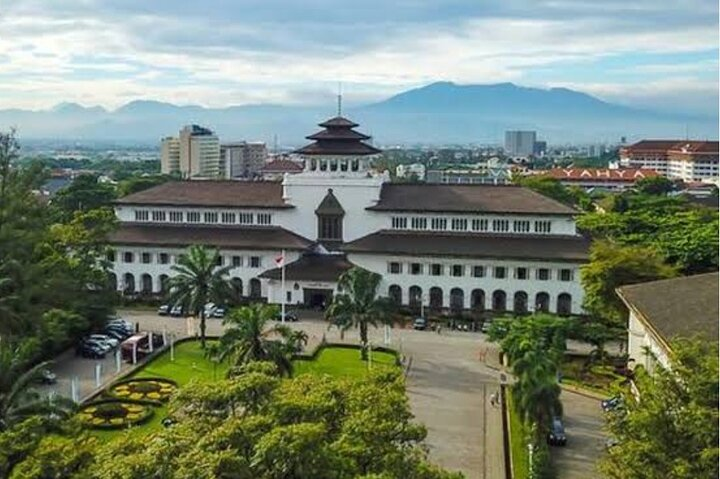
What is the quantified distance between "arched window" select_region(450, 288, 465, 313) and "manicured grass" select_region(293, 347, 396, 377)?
9324 millimetres

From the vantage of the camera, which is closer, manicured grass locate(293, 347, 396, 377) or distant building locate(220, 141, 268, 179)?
manicured grass locate(293, 347, 396, 377)

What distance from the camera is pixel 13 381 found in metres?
21.5

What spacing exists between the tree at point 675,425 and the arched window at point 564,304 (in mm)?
28948

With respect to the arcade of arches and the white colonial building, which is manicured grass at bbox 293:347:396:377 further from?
the white colonial building

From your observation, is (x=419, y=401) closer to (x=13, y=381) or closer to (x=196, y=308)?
(x=196, y=308)

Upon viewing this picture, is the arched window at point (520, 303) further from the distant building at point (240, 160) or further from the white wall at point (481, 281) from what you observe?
the distant building at point (240, 160)

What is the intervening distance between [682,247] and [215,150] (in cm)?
14163

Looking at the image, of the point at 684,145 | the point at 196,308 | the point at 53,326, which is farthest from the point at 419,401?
the point at 684,145

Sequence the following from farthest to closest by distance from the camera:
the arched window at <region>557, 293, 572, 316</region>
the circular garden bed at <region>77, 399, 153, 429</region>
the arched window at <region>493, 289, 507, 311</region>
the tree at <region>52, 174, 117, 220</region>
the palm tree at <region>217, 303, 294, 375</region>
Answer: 1. the tree at <region>52, 174, 117, 220</region>
2. the arched window at <region>493, 289, 507, 311</region>
3. the arched window at <region>557, 293, 572, 316</region>
4. the palm tree at <region>217, 303, 294, 375</region>
5. the circular garden bed at <region>77, 399, 153, 429</region>

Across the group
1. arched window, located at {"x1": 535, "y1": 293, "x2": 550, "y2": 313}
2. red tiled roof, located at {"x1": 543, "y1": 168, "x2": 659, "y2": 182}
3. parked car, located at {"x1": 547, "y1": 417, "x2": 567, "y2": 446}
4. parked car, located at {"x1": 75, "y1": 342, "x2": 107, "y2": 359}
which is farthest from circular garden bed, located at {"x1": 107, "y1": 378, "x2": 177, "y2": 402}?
red tiled roof, located at {"x1": 543, "y1": 168, "x2": 659, "y2": 182}

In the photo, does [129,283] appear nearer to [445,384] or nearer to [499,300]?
[499,300]

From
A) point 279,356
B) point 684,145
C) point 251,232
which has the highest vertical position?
point 684,145

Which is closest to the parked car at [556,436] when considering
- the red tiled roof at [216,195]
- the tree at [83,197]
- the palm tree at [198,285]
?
the palm tree at [198,285]

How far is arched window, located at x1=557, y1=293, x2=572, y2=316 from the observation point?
46125mm
